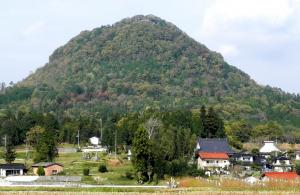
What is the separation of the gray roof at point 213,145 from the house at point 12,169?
63.5 feet

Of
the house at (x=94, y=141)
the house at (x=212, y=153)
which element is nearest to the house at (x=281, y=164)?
the house at (x=212, y=153)

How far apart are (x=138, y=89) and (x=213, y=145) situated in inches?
3012

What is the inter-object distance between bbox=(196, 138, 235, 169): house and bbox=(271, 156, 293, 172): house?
4.66 m

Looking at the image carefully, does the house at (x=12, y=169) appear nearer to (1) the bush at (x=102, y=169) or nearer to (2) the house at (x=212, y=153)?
(1) the bush at (x=102, y=169)

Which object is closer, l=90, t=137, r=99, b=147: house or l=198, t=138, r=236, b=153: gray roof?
l=198, t=138, r=236, b=153: gray roof

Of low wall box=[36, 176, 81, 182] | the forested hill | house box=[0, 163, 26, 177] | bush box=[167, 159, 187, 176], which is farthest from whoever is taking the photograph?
the forested hill

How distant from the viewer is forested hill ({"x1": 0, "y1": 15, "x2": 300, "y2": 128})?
123938 millimetres

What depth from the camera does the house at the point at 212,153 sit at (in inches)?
2527

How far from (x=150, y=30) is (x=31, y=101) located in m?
66.4

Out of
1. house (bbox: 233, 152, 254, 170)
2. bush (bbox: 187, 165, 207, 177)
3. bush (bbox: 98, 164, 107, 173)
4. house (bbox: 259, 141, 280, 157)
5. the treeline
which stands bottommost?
bush (bbox: 187, 165, 207, 177)

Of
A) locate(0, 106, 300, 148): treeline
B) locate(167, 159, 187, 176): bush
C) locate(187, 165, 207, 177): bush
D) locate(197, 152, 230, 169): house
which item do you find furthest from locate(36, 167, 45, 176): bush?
locate(197, 152, 230, 169): house

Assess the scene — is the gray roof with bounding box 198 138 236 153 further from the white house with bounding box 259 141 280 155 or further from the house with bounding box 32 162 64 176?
the house with bounding box 32 162 64 176

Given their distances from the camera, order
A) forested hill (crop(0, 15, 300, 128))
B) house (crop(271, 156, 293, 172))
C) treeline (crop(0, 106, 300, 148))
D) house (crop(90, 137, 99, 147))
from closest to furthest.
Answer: house (crop(271, 156, 293, 172)) < treeline (crop(0, 106, 300, 148)) < house (crop(90, 137, 99, 147)) < forested hill (crop(0, 15, 300, 128))

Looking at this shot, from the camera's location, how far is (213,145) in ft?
219
